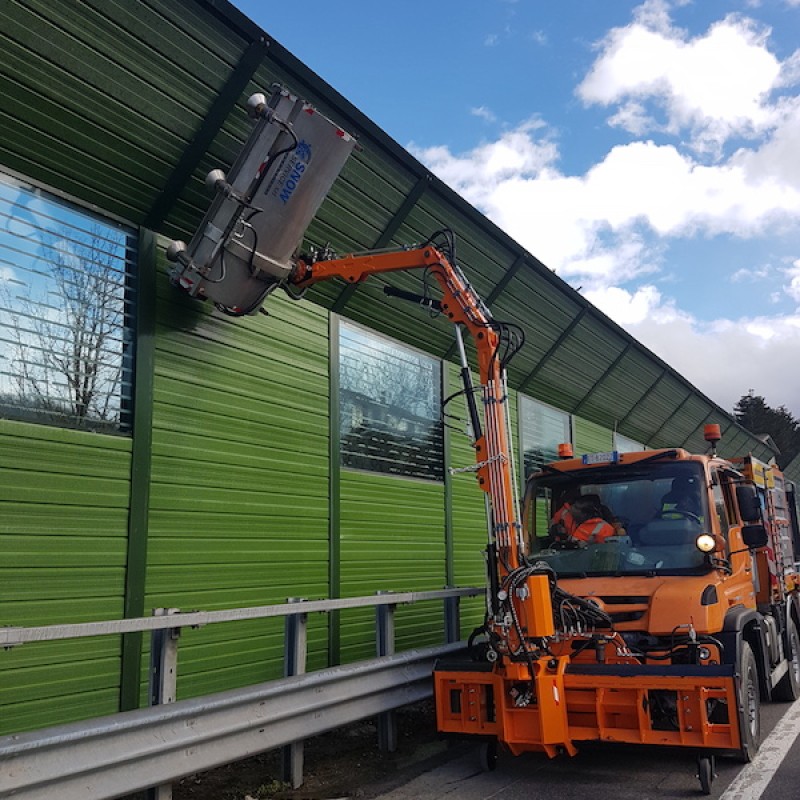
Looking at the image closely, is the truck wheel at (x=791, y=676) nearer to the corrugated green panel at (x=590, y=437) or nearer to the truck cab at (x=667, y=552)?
the truck cab at (x=667, y=552)

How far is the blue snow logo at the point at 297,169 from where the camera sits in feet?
20.1

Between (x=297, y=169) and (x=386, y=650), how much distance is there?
12.8 feet

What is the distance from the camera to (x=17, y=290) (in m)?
5.44

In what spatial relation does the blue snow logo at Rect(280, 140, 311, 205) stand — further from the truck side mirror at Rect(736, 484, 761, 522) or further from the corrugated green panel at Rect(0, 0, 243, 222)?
the truck side mirror at Rect(736, 484, 761, 522)

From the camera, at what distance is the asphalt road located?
524cm

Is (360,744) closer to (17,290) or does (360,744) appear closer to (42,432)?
(42,432)

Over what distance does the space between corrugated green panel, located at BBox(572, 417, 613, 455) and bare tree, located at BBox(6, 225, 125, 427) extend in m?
10.2

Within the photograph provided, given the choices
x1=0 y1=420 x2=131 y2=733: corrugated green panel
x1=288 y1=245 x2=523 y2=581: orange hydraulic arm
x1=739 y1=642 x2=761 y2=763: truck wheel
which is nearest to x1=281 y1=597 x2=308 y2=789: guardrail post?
x1=0 y1=420 x2=131 y2=733: corrugated green panel

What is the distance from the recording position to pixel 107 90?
18.4 feet

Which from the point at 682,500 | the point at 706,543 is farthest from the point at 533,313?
the point at 706,543

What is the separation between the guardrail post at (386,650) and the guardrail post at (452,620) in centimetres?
99

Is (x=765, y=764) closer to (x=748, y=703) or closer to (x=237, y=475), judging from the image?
(x=748, y=703)

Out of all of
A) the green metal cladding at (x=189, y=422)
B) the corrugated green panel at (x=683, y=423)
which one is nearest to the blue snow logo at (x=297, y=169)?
the green metal cladding at (x=189, y=422)

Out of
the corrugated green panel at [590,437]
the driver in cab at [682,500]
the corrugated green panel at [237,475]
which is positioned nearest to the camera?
the corrugated green panel at [237,475]
